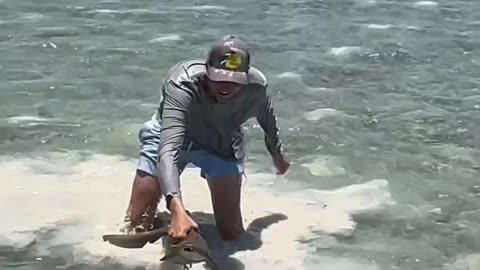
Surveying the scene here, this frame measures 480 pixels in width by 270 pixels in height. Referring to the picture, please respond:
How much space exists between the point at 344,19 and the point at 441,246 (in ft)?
20.5

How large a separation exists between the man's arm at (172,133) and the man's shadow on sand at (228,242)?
0.62m

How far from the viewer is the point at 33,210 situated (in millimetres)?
5457

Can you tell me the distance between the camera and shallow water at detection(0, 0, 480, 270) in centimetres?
522

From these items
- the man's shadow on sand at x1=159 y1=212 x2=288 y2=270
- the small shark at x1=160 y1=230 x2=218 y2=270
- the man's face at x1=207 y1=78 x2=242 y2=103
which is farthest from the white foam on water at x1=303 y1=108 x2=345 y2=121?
the small shark at x1=160 y1=230 x2=218 y2=270

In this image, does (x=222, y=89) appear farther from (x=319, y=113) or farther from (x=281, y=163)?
(x=319, y=113)

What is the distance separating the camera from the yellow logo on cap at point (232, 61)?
443 centimetres

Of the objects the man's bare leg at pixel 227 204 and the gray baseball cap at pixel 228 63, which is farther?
the man's bare leg at pixel 227 204

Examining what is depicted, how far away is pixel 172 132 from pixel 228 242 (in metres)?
0.92

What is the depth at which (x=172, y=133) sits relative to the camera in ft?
14.7

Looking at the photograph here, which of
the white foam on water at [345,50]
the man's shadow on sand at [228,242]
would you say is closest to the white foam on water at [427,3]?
the white foam on water at [345,50]

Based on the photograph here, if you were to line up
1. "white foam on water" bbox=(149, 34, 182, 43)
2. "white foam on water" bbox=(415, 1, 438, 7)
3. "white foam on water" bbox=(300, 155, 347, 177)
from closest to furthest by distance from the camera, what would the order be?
"white foam on water" bbox=(300, 155, 347, 177), "white foam on water" bbox=(149, 34, 182, 43), "white foam on water" bbox=(415, 1, 438, 7)

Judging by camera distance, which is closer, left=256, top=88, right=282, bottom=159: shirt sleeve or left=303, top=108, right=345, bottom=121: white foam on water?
left=256, top=88, right=282, bottom=159: shirt sleeve

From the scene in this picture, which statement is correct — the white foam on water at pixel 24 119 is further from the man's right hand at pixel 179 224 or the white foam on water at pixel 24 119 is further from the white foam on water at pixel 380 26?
the white foam on water at pixel 380 26

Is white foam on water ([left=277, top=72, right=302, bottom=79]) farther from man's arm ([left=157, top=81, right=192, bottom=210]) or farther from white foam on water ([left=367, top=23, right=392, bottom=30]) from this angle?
man's arm ([left=157, top=81, right=192, bottom=210])
